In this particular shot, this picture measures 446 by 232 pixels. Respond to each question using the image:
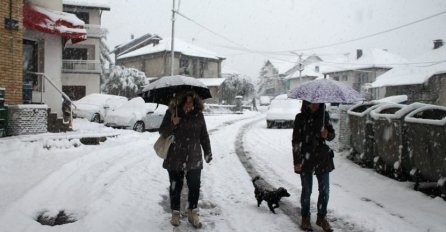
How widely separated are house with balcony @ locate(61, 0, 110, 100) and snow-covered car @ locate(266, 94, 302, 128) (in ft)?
71.2

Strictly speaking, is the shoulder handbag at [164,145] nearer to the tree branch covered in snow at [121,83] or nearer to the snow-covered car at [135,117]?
the snow-covered car at [135,117]

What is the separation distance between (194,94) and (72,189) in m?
3.06

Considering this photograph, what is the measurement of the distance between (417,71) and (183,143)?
38089 mm

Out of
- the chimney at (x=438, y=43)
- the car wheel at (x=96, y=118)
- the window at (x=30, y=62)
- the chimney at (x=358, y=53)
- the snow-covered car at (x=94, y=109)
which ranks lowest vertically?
A: the car wheel at (x=96, y=118)

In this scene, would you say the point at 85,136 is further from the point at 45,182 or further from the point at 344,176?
the point at 344,176

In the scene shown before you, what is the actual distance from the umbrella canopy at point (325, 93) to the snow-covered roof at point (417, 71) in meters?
32.0

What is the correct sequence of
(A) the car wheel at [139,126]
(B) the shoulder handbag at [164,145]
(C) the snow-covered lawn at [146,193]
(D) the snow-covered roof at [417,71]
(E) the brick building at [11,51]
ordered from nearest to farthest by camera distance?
(B) the shoulder handbag at [164,145] < (C) the snow-covered lawn at [146,193] < (E) the brick building at [11,51] < (A) the car wheel at [139,126] < (D) the snow-covered roof at [417,71]

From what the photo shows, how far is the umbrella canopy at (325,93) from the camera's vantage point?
4820 millimetres

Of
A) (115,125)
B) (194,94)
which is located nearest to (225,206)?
(194,94)

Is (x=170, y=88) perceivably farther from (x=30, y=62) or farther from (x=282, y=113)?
(x=282, y=113)

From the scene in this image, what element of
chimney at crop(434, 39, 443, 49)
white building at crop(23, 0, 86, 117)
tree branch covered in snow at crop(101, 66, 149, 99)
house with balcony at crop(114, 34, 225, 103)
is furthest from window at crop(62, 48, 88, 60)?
chimney at crop(434, 39, 443, 49)

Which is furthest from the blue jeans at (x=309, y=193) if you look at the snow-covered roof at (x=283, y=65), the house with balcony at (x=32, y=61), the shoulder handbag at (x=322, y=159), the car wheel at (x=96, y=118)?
the snow-covered roof at (x=283, y=65)

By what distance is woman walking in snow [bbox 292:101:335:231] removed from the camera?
507 cm

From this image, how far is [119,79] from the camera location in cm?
4003
